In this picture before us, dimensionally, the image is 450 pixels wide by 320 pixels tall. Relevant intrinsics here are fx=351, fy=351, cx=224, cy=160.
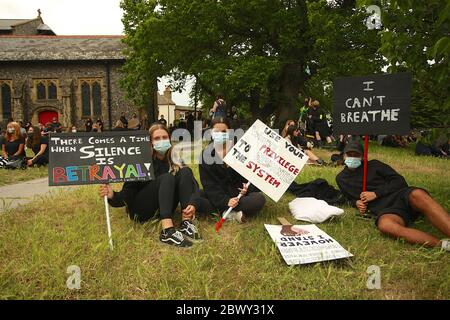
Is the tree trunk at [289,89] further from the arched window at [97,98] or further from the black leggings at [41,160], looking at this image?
the arched window at [97,98]

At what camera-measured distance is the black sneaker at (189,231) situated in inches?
151

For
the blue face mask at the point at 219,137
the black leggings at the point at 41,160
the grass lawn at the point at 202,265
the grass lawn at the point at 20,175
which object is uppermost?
the blue face mask at the point at 219,137

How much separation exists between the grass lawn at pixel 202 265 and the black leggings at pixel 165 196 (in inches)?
7.7

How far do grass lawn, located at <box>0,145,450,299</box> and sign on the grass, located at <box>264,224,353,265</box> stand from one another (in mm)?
73

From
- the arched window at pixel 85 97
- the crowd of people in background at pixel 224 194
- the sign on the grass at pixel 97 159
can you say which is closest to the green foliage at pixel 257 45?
the crowd of people in background at pixel 224 194

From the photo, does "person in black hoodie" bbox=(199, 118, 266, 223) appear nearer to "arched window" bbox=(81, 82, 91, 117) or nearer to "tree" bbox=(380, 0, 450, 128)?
"tree" bbox=(380, 0, 450, 128)

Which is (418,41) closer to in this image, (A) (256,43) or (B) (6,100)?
(A) (256,43)

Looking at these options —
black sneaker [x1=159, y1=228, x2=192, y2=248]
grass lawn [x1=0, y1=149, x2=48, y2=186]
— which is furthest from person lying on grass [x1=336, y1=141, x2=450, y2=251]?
grass lawn [x1=0, y1=149, x2=48, y2=186]

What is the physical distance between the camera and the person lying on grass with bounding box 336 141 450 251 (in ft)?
11.8

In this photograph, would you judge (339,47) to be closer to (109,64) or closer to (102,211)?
(102,211)

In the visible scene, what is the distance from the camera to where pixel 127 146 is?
3.96 m

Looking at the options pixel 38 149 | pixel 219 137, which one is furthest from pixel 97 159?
pixel 38 149

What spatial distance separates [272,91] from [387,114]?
52.6 feet

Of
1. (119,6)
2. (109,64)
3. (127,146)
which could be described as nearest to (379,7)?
(127,146)
